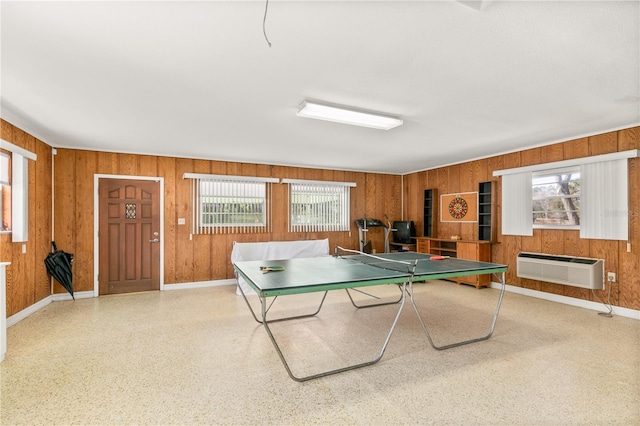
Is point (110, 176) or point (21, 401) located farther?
point (110, 176)

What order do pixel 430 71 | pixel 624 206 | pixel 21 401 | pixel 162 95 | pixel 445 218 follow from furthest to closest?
pixel 445 218 < pixel 624 206 < pixel 162 95 < pixel 430 71 < pixel 21 401

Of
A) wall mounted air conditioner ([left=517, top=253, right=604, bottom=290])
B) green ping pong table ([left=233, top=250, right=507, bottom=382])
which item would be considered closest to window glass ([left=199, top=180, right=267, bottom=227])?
green ping pong table ([left=233, top=250, right=507, bottom=382])

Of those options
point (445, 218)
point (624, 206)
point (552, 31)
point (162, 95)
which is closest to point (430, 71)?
point (552, 31)

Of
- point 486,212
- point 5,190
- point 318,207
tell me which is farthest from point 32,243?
point 486,212

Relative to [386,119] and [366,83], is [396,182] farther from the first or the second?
[366,83]

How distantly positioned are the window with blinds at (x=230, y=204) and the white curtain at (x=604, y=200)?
205 inches

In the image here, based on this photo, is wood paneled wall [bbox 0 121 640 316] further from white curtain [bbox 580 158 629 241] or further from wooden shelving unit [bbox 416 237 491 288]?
wooden shelving unit [bbox 416 237 491 288]

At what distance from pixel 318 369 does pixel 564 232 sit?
14.4 feet

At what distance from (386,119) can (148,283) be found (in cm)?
491

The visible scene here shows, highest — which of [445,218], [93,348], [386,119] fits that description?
[386,119]

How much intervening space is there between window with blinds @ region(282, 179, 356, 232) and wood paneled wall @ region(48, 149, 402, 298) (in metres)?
0.15

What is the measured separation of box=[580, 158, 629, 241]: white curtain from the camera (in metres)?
4.03

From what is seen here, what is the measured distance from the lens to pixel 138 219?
5.46m

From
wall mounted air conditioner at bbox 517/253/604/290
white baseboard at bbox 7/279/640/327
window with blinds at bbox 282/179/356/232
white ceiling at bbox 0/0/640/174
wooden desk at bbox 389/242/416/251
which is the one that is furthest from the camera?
wooden desk at bbox 389/242/416/251
